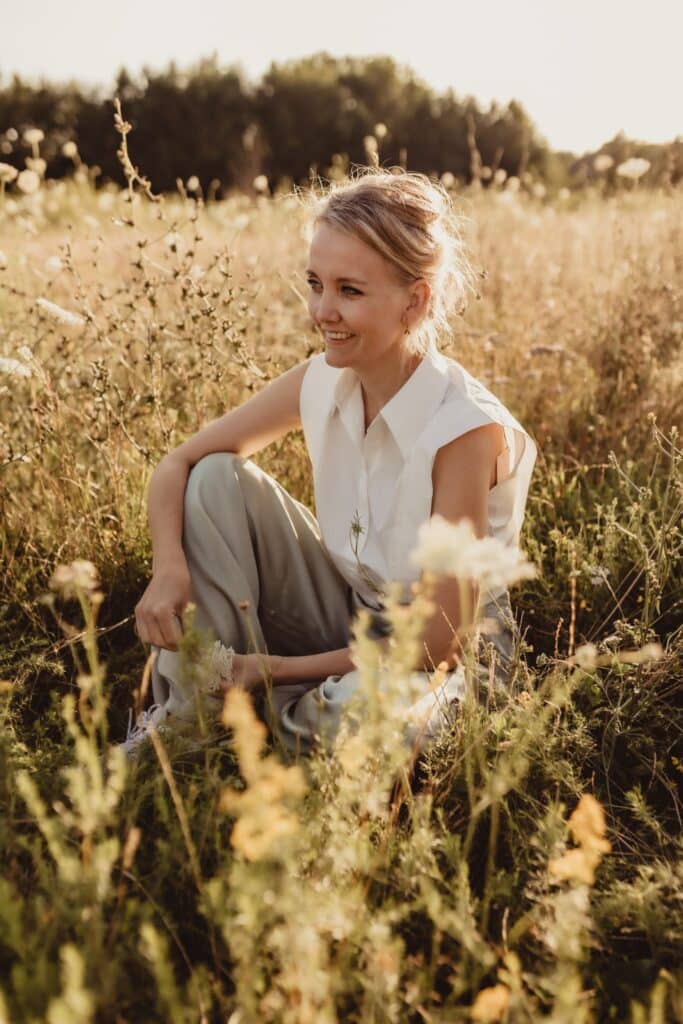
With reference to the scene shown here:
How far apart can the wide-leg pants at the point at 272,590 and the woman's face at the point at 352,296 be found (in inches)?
17.8

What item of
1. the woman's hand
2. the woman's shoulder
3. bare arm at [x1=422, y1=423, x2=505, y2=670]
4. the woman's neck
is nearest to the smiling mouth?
the woman's neck

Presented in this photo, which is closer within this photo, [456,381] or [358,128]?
[456,381]

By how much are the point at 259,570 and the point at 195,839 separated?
93 cm

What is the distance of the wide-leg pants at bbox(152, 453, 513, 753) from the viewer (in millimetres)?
2025

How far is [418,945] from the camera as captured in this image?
5.07 ft

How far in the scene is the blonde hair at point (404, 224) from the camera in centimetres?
209

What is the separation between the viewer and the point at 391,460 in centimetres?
228

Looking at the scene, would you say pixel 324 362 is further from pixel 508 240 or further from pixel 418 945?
pixel 508 240

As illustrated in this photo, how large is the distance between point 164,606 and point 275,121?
776 inches

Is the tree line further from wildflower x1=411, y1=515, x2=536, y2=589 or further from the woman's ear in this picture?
wildflower x1=411, y1=515, x2=536, y2=589

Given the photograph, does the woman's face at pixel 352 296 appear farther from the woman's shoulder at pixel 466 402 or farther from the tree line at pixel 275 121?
the tree line at pixel 275 121

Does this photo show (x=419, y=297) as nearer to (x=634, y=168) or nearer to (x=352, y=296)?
(x=352, y=296)

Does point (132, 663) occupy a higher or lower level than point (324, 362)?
lower

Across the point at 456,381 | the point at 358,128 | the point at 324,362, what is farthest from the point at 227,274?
the point at 358,128
